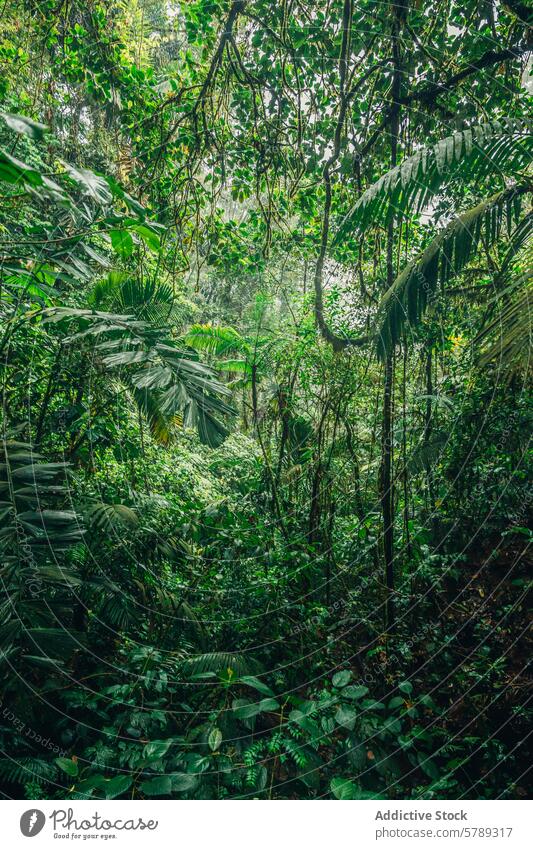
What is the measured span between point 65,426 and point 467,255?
2.00 m

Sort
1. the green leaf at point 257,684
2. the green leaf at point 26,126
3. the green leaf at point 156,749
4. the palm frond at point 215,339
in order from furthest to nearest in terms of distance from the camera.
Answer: the palm frond at point 215,339
the green leaf at point 257,684
the green leaf at point 156,749
the green leaf at point 26,126

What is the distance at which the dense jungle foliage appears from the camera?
1.44m

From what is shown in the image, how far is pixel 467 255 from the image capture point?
182 cm

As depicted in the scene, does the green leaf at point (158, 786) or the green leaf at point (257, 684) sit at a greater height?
the green leaf at point (257, 684)

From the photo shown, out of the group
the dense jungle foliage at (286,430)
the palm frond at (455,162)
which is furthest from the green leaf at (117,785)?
the palm frond at (455,162)

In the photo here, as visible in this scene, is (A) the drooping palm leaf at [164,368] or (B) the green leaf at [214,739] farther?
(A) the drooping palm leaf at [164,368]

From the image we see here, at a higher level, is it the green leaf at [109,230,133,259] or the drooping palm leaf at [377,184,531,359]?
the drooping palm leaf at [377,184,531,359]

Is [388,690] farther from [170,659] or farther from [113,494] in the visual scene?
[113,494]

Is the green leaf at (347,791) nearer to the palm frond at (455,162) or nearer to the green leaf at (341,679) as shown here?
the green leaf at (341,679)

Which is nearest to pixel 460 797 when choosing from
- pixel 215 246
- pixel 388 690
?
pixel 388 690

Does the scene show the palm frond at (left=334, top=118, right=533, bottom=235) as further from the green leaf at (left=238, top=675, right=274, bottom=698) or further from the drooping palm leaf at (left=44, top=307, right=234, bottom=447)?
Answer: the green leaf at (left=238, top=675, right=274, bottom=698)

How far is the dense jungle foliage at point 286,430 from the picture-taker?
144 cm

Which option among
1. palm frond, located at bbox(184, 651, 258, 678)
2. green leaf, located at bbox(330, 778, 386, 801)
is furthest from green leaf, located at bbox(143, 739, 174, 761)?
green leaf, located at bbox(330, 778, 386, 801)

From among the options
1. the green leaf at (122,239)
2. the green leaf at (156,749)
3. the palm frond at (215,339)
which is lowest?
the green leaf at (156,749)
